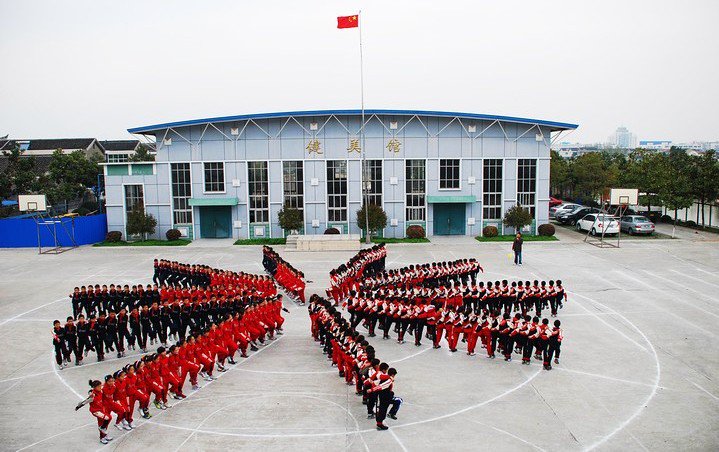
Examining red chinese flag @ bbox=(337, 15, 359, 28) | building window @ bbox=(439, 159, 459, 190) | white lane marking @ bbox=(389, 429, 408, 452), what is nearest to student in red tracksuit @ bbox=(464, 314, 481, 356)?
white lane marking @ bbox=(389, 429, 408, 452)

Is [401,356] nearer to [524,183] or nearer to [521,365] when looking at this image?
[521,365]

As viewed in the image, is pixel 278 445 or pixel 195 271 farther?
Result: pixel 195 271

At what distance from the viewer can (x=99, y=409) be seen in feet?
31.3

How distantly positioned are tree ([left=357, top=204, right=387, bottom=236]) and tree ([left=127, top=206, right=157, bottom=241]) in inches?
472

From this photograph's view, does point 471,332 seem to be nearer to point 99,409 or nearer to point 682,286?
point 99,409

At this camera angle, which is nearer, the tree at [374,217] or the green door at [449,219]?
the tree at [374,217]

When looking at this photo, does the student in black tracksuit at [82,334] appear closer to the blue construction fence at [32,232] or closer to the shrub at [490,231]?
the blue construction fence at [32,232]

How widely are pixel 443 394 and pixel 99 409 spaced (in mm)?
6270

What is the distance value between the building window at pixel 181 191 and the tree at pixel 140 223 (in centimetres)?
164

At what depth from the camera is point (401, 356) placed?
13750 millimetres

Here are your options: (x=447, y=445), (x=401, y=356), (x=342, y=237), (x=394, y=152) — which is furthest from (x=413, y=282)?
(x=394, y=152)

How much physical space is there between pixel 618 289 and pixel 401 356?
10510mm

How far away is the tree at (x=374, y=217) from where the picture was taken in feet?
107

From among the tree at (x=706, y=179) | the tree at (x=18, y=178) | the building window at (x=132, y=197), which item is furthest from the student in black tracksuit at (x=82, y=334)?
the tree at (x=18, y=178)
